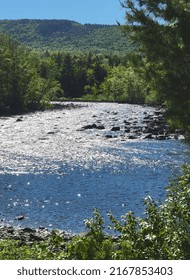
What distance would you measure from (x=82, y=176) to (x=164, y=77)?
2069 centimetres

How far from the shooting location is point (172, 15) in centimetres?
1472

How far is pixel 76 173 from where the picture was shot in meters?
35.8

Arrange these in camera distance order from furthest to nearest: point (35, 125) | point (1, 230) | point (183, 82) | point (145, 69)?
1. point (35, 125)
2. point (1, 230)
3. point (145, 69)
4. point (183, 82)

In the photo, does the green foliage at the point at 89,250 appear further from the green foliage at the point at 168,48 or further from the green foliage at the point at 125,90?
the green foliage at the point at 125,90

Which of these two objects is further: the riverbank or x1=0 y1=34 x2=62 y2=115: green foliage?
x1=0 y1=34 x2=62 y2=115: green foliage

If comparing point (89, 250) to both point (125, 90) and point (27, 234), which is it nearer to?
point (27, 234)

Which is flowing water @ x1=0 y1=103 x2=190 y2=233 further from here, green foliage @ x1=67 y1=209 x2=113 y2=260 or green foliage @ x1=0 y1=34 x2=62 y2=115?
green foliage @ x1=0 y1=34 x2=62 y2=115

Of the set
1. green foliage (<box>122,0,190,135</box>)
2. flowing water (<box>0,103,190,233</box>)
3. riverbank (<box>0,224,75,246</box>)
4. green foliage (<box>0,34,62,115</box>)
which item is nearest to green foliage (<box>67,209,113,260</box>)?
green foliage (<box>122,0,190,135</box>)

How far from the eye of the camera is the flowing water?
88.0 ft

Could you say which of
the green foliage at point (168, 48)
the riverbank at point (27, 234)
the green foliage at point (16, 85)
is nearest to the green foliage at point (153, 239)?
the green foliage at point (168, 48)
